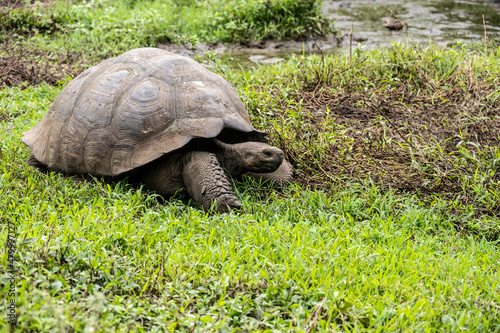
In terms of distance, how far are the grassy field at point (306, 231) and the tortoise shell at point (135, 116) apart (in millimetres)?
208

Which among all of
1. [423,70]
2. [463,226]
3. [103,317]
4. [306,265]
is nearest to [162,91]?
[306,265]

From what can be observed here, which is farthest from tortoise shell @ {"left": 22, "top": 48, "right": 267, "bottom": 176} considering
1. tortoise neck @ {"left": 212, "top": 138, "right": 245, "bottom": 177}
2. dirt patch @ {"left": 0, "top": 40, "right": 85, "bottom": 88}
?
dirt patch @ {"left": 0, "top": 40, "right": 85, "bottom": 88}

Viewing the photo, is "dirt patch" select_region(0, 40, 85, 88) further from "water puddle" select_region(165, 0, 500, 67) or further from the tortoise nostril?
the tortoise nostril

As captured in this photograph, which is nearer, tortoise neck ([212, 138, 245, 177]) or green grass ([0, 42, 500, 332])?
green grass ([0, 42, 500, 332])

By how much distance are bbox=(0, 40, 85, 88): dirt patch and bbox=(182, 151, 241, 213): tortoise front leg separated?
10.3 feet

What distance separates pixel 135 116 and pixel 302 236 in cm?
138

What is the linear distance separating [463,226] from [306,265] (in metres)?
1.33

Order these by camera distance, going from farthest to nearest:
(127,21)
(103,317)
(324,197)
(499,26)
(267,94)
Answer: (499,26), (127,21), (267,94), (324,197), (103,317)

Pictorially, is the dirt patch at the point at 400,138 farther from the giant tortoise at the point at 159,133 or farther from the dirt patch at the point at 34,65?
the dirt patch at the point at 34,65

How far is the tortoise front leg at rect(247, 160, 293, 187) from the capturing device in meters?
3.86

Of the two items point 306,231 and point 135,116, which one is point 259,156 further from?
point 135,116

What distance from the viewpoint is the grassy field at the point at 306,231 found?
229cm

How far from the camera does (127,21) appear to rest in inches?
304

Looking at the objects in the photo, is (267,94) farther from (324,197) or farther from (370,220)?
(370,220)
